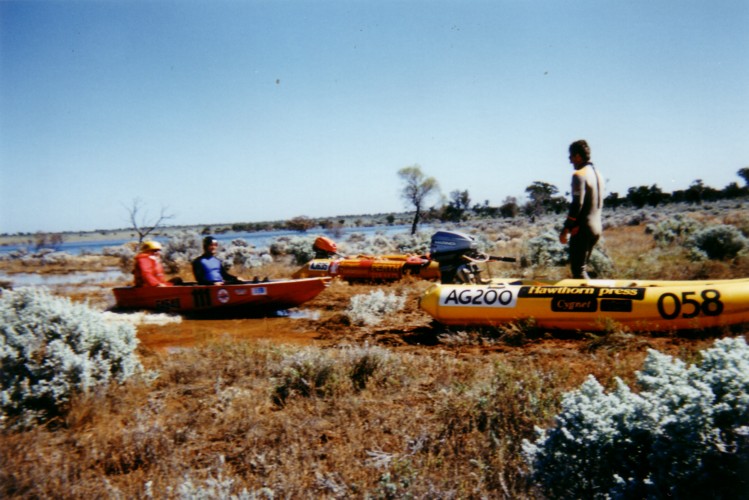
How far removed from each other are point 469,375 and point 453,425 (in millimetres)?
1206

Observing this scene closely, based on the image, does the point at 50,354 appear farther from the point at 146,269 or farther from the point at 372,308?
the point at 146,269

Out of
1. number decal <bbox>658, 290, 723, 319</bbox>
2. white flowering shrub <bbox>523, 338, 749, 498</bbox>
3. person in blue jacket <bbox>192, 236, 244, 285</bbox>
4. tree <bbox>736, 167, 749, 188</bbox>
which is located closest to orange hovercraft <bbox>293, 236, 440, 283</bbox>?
person in blue jacket <bbox>192, 236, 244, 285</bbox>

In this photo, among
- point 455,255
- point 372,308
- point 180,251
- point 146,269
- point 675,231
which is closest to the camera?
point 455,255

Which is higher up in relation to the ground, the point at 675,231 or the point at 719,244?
the point at 675,231

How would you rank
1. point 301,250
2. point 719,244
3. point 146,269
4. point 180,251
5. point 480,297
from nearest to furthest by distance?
1. point 480,297
2. point 146,269
3. point 719,244
4. point 301,250
5. point 180,251

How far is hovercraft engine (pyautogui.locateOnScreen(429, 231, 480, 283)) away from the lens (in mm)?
7379

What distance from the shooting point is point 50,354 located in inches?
175

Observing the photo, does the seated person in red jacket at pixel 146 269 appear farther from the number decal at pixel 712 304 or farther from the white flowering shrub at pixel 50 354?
the number decal at pixel 712 304

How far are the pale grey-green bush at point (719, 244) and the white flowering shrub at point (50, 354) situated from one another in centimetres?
1172

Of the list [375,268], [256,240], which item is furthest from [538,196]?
[375,268]

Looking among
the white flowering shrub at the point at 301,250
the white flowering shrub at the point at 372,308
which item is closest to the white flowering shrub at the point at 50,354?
the white flowering shrub at the point at 372,308

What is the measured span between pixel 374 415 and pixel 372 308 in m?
5.02

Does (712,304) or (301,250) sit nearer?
(712,304)

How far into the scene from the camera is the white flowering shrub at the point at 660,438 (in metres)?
2.01
